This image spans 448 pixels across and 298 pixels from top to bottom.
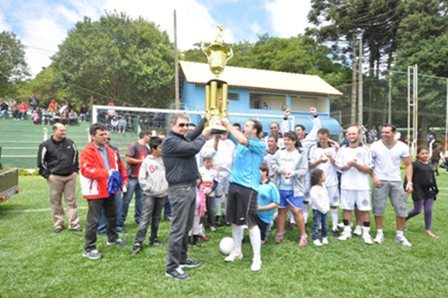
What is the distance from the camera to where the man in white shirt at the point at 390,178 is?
5148 millimetres

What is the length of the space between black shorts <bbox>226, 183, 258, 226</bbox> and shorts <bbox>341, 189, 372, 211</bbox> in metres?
2.03

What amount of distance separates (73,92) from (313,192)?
1213 inches

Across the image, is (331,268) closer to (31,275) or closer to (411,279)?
(411,279)

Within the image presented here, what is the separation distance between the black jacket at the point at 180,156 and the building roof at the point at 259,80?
18.5 m

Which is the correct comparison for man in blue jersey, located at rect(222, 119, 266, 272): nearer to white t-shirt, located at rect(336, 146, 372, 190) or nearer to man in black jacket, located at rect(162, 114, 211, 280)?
man in black jacket, located at rect(162, 114, 211, 280)

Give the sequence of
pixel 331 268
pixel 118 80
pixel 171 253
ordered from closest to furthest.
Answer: pixel 171 253
pixel 331 268
pixel 118 80

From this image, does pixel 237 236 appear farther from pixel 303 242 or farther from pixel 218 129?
pixel 218 129

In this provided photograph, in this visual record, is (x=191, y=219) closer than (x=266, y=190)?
Yes

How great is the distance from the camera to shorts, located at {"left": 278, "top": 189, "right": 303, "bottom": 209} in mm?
5078

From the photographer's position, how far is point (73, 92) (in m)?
31.0

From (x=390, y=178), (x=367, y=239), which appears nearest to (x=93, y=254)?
(x=367, y=239)

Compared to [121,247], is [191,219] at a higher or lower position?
Answer: higher

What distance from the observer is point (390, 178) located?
5164 mm

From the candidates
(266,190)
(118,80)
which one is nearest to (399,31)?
(118,80)
